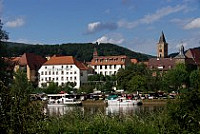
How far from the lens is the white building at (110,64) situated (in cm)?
12631

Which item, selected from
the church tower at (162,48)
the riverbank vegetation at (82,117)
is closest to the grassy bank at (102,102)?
the riverbank vegetation at (82,117)

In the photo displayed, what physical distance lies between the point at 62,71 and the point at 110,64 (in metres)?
20.9

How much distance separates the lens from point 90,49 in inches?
7303

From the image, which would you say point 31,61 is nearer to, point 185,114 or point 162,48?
point 162,48

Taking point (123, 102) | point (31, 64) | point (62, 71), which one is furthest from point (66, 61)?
point (123, 102)

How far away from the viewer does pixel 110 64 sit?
421ft

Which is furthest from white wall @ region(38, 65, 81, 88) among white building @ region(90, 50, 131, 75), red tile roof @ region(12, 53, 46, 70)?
white building @ region(90, 50, 131, 75)

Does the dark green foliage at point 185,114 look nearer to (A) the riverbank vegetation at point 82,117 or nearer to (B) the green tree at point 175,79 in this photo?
(A) the riverbank vegetation at point 82,117

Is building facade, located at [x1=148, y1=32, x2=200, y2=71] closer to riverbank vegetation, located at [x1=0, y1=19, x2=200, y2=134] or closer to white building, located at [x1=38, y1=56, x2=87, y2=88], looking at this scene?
white building, located at [x1=38, y1=56, x2=87, y2=88]

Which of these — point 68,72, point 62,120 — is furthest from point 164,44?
point 62,120

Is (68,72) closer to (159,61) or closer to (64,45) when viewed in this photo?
(159,61)

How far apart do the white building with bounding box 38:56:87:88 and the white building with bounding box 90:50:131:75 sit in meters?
16.5

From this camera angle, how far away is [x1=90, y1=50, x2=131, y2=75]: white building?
126 m

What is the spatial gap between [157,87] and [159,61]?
45134 millimetres
